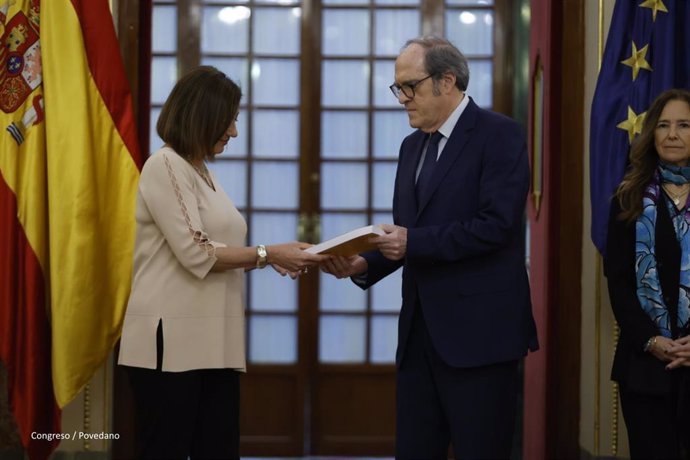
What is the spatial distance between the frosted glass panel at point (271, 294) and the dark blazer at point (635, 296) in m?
2.35

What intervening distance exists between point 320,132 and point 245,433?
1.59 m

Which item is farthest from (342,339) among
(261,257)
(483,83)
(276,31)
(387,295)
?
(261,257)

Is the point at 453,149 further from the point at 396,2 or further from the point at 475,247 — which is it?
the point at 396,2

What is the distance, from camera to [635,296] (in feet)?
9.81

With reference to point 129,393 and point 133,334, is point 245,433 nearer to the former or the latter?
point 129,393

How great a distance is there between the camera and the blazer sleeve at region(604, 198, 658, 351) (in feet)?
9.70

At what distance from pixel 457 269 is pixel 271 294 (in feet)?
7.99

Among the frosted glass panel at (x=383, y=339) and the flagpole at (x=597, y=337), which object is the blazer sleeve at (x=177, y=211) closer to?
the flagpole at (x=597, y=337)

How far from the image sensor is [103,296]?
12.2 feet

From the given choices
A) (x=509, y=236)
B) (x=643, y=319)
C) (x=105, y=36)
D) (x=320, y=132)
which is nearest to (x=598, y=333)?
(x=643, y=319)

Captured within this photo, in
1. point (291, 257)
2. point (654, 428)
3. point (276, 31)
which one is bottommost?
point (654, 428)

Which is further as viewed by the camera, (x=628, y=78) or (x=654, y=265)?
(x=628, y=78)

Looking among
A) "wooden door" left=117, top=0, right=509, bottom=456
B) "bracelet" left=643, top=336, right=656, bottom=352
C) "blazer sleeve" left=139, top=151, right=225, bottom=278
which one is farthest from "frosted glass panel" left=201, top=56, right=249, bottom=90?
"bracelet" left=643, top=336, right=656, bottom=352

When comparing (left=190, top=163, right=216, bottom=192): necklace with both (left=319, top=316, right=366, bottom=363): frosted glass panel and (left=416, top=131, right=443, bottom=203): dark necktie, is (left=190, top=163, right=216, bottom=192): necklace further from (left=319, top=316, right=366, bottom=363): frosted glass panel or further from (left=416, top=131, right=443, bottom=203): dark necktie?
(left=319, top=316, right=366, bottom=363): frosted glass panel
